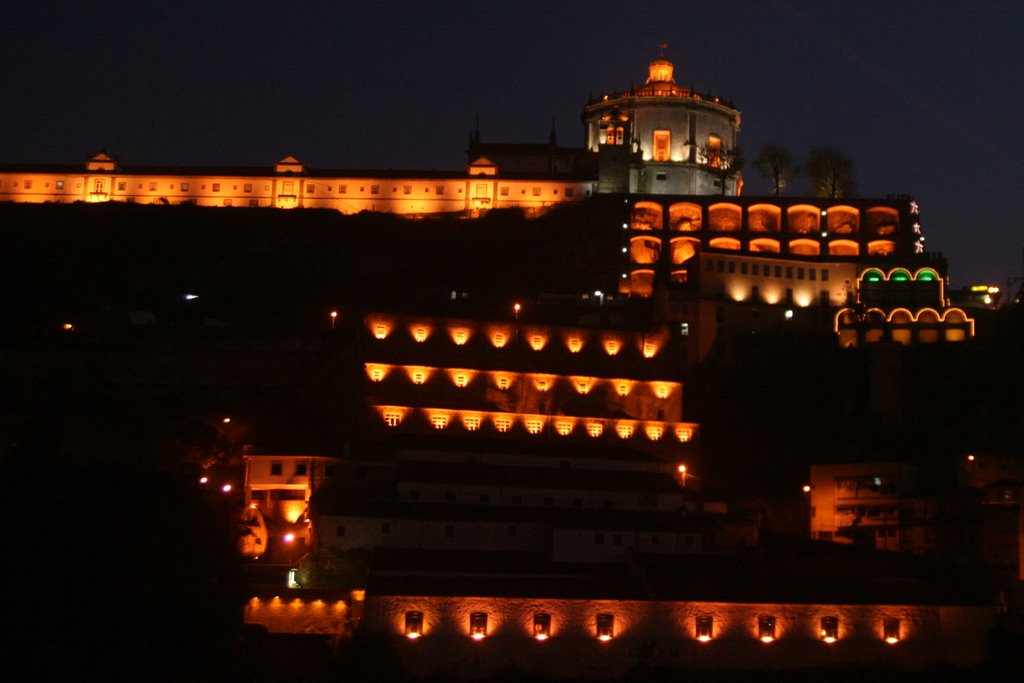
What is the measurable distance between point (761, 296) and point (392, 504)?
105 ft

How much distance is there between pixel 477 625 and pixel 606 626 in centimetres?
417

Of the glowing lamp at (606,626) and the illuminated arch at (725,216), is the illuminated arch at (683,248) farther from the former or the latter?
the glowing lamp at (606,626)

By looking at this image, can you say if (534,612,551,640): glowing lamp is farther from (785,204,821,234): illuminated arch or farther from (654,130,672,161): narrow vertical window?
(654,130,672,161): narrow vertical window

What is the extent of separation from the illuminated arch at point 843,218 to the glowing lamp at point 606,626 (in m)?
50.8

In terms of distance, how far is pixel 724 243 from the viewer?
274ft

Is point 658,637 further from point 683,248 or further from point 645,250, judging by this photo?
point 683,248

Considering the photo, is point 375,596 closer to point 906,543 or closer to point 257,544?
point 257,544

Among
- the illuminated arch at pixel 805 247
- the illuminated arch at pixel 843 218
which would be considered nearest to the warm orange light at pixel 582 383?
the illuminated arch at pixel 805 247

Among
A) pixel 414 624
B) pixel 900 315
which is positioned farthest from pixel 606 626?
pixel 900 315

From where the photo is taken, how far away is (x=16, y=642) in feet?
136

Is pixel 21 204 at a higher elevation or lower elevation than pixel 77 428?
higher

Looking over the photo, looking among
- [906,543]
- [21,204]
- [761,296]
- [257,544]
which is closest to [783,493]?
A: [906,543]

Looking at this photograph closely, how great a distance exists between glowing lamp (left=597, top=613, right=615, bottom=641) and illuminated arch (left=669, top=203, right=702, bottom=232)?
46.9 meters

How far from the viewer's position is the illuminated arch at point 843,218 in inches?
3395
